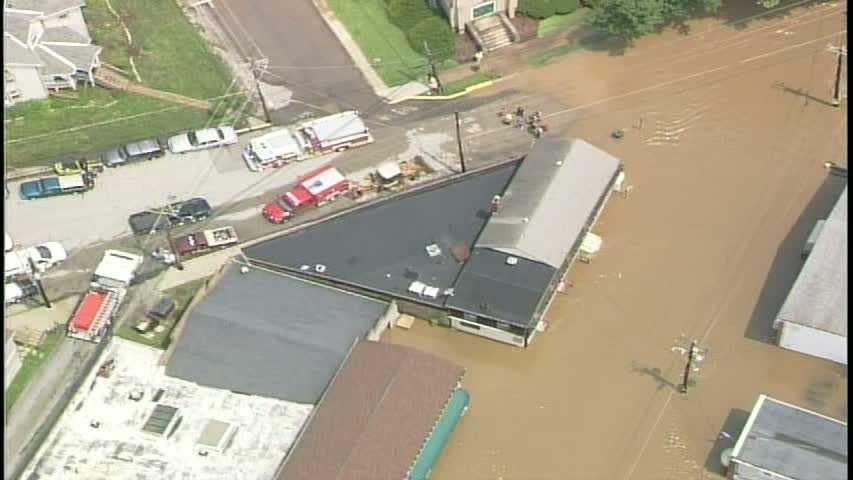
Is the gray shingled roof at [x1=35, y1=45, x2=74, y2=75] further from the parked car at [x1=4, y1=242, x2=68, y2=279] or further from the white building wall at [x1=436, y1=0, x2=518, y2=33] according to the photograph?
the white building wall at [x1=436, y1=0, x2=518, y2=33]

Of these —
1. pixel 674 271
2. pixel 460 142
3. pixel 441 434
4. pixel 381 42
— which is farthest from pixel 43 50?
pixel 674 271

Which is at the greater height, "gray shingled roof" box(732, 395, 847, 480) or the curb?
the curb

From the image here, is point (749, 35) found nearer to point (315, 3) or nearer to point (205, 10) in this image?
point (315, 3)

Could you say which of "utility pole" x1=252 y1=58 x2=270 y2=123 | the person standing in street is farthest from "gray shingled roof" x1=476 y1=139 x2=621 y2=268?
"utility pole" x1=252 y1=58 x2=270 y2=123

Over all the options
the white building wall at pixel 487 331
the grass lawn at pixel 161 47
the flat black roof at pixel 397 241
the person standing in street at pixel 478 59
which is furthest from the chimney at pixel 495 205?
the grass lawn at pixel 161 47

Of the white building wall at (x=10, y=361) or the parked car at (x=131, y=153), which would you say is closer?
the white building wall at (x=10, y=361)

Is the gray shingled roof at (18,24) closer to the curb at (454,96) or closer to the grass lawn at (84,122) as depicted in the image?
the grass lawn at (84,122)
